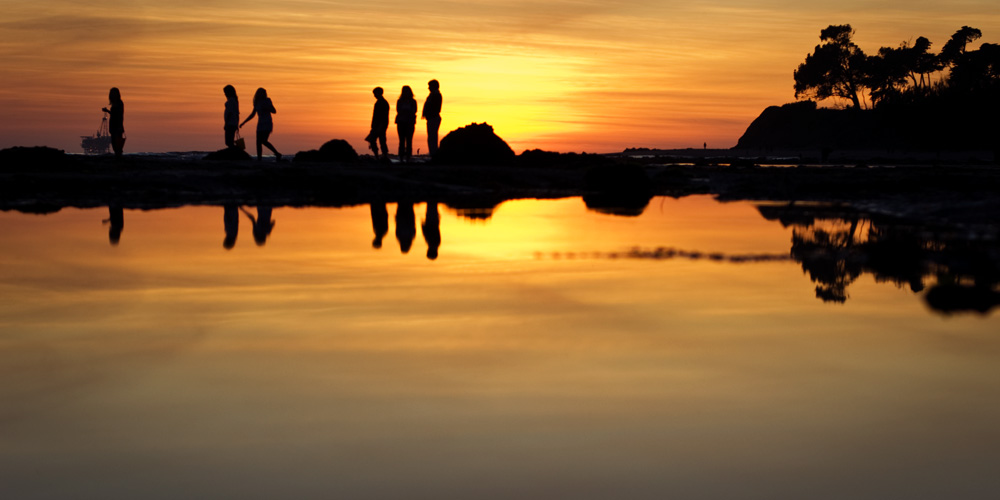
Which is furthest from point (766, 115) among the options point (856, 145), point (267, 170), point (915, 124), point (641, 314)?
point (641, 314)

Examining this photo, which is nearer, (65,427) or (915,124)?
(65,427)

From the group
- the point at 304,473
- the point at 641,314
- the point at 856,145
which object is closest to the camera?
the point at 304,473

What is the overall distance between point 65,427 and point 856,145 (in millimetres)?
84028

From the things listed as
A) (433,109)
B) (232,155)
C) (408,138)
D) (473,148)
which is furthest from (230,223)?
(473,148)

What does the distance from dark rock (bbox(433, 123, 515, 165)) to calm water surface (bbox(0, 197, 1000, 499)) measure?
58.3 ft

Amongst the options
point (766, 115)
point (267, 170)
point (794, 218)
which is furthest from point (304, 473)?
point (766, 115)

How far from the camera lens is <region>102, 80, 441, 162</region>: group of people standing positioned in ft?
75.4

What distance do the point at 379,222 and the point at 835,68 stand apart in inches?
3314

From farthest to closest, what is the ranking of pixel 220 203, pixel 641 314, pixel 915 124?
pixel 915 124 → pixel 220 203 → pixel 641 314

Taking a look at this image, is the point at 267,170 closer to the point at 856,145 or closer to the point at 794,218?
the point at 794,218

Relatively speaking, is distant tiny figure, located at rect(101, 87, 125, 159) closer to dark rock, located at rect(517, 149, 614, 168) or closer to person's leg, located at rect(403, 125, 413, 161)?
person's leg, located at rect(403, 125, 413, 161)

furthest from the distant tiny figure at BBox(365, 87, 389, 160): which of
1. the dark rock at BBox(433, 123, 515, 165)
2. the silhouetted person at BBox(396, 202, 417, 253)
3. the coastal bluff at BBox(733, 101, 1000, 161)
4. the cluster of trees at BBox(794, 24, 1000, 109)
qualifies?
the cluster of trees at BBox(794, 24, 1000, 109)

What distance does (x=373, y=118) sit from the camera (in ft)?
83.4

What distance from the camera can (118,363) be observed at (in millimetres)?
4695
